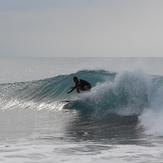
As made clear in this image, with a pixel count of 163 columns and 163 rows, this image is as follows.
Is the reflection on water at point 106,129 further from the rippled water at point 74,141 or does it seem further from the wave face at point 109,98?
the wave face at point 109,98

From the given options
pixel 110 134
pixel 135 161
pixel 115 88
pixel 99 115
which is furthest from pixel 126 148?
pixel 115 88

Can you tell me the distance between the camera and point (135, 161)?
9.77 meters

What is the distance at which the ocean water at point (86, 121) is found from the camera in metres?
10.5

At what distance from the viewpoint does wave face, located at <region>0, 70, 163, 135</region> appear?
1825 centimetres

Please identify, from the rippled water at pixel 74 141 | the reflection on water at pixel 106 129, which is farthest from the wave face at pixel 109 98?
the rippled water at pixel 74 141

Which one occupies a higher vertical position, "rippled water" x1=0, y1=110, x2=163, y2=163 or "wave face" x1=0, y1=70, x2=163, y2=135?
"wave face" x1=0, y1=70, x2=163, y2=135

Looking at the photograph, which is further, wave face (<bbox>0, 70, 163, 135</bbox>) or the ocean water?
wave face (<bbox>0, 70, 163, 135</bbox>)

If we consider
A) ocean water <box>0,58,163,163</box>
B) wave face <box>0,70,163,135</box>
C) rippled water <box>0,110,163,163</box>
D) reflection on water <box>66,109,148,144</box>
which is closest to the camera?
rippled water <box>0,110,163,163</box>

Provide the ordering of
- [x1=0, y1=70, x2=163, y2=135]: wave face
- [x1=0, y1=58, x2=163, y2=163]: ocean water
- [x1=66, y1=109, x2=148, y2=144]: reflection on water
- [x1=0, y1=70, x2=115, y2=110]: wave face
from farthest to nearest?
[x1=0, y1=70, x2=115, y2=110]: wave face < [x1=0, y1=70, x2=163, y2=135]: wave face < [x1=66, y1=109, x2=148, y2=144]: reflection on water < [x1=0, y1=58, x2=163, y2=163]: ocean water

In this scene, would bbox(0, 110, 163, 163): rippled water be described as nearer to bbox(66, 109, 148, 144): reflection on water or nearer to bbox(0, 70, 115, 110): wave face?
bbox(66, 109, 148, 144): reflection on water

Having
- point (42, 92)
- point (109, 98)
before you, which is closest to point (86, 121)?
point (109, 98)

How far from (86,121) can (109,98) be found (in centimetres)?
443

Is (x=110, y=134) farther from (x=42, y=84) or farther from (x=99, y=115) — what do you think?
(x=42, y=84)

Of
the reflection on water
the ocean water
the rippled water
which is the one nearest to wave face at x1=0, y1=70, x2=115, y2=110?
the ocean water
